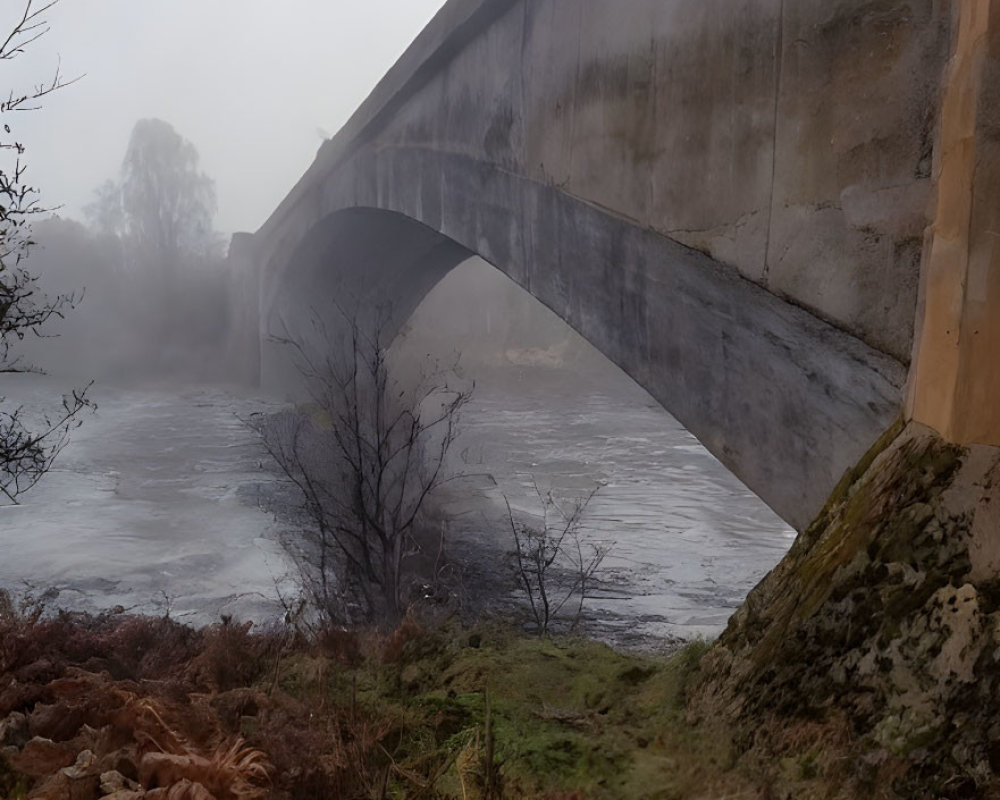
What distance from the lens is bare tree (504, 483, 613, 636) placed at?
11.9m

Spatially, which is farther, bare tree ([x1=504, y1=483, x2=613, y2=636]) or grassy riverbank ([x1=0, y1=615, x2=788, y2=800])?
bare tree ([x1=504, y1=483, x2=613, y2=636])

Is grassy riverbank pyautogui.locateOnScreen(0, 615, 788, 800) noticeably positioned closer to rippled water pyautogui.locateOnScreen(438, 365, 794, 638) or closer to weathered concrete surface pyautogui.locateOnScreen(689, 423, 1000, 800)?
weathered concrete surface pyautogui.locateOnScreen(689, 423, 1000, 800)

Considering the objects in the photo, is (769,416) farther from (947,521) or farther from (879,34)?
(947,521)

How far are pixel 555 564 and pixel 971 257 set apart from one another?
12146mm

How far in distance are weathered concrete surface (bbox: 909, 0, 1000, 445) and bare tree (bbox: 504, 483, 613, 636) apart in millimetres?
8285

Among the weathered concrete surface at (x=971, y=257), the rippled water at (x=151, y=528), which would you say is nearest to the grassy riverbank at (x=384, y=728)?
the weathered concrete surface at (x=971, y=257)

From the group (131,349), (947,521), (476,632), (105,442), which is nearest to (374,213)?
(105,442)

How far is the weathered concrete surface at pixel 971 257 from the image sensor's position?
2395mm

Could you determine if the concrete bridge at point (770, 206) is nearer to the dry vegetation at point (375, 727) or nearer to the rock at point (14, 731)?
the dry vegetation at point (375, 727)

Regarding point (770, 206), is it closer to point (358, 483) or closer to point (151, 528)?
point (358, 483)

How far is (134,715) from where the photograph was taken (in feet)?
11.0

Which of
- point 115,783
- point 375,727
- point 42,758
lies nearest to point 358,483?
point 375,727

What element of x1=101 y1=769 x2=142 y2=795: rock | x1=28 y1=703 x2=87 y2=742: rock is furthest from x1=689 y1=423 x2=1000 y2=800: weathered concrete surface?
x1=28 y1=703 x2=87 y2=742: rock

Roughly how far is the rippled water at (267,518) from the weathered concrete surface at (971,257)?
30.1ft
